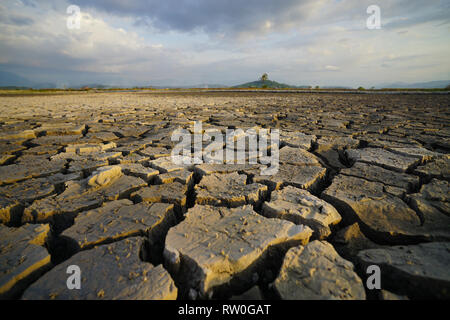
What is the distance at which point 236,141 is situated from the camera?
2.78 m

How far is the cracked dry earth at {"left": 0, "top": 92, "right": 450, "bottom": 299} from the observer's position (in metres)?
0.85

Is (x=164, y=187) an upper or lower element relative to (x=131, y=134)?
lower

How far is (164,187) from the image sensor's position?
1627 millimetres

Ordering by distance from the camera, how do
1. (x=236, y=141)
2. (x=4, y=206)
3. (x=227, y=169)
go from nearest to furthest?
(x=4, y=206) < (x=227, y=169) < (x=236, y=141)

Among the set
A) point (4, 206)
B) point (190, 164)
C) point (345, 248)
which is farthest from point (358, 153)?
point (4, 206)

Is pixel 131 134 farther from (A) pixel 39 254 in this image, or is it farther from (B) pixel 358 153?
(B) pixel 358 153

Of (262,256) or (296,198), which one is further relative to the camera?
(296,198)

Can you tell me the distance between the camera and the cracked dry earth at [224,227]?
85 centimetres

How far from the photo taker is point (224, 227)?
3.76ft

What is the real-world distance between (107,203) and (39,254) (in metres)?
0.46

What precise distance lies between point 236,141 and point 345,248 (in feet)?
6.21

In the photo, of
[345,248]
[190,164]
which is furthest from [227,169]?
[345,248]

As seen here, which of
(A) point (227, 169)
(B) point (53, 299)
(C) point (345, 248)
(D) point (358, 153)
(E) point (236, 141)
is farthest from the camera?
(E) point (236, 141)
